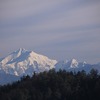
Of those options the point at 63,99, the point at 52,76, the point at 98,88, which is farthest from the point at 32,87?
the point at 98,88

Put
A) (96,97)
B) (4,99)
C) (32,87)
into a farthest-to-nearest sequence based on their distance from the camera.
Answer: (32,87) → (4,99) → (96,97)

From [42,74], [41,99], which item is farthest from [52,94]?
[42,74]

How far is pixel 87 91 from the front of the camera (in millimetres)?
109062

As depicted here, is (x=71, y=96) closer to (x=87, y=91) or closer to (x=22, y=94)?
(x=87, y=91)

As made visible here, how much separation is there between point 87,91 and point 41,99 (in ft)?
45.3

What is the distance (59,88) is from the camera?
397ft

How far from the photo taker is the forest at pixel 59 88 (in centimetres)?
10913

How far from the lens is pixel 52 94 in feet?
386

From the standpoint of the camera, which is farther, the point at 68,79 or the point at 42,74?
the point at 42,74

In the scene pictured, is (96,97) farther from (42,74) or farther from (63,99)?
(42,74)

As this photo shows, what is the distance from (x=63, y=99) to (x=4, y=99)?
664 inches

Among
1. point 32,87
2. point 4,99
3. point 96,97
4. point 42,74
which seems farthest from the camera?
point 42,74

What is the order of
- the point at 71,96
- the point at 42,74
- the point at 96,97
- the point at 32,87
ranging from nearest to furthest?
the point at 96,97 → the point at 71,96 → the point at 32,87 → the point at 42,74

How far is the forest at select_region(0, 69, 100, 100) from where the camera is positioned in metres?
109
